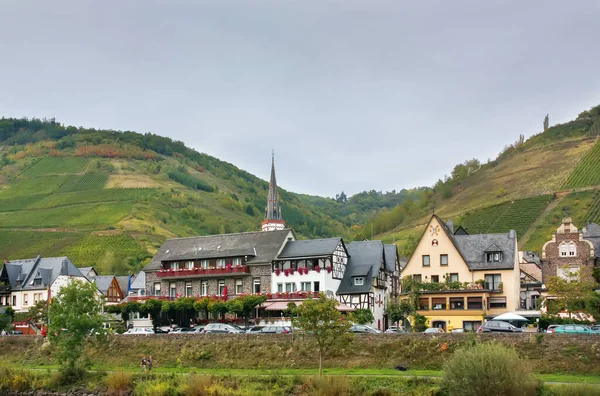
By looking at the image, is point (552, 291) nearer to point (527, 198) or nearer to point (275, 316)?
point (275, 316)

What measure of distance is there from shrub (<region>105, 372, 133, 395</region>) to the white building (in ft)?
149

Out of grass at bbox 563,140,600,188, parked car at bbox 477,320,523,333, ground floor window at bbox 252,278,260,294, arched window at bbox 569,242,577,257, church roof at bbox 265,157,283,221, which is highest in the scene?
grass at bbox 563,140,600,188

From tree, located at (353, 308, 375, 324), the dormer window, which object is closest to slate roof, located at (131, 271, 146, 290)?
tree, located at (353, 308, 375, 324)

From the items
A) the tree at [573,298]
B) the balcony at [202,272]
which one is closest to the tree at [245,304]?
the balcony at [202,272]

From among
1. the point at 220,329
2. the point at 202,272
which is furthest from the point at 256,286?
the point at 220,329

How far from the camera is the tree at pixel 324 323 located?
170ft

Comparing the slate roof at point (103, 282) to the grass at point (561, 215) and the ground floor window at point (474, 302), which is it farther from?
the grass at point (561, 215)

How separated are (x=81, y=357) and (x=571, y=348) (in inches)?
1618

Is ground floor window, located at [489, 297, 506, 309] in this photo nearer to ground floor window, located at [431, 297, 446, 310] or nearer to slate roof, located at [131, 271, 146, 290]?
ground floor window, located at [431, 297, 446, 310]

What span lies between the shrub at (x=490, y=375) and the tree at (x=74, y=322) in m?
32.2

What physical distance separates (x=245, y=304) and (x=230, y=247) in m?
11.6

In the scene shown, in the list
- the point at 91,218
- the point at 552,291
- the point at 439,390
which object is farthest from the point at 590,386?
the point at 91,218

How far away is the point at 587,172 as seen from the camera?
6481 inches

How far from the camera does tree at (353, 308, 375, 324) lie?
237 feet
